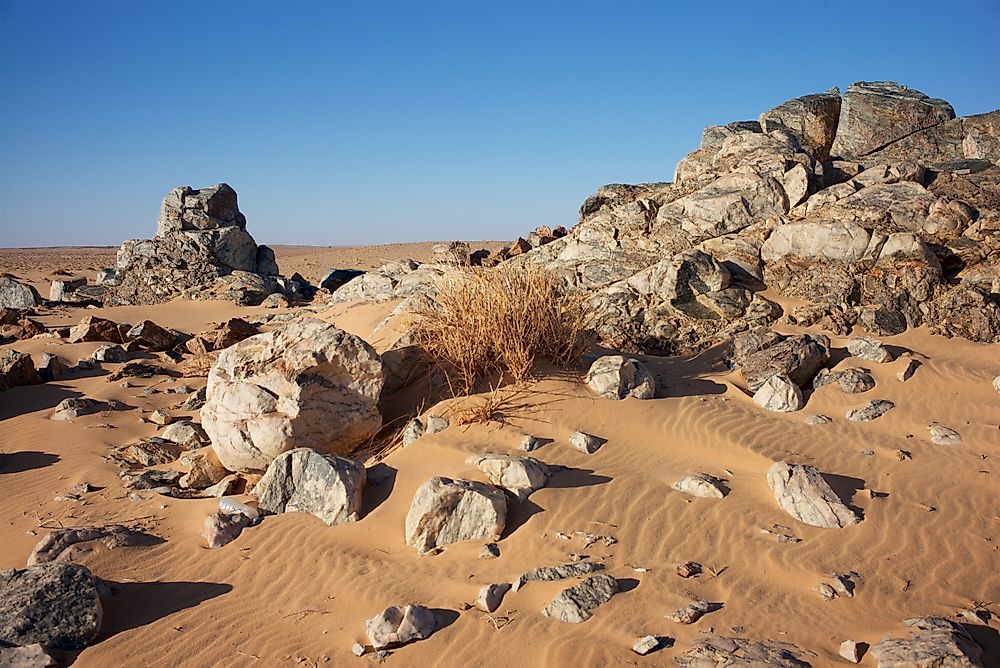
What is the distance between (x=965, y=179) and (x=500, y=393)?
762 cm

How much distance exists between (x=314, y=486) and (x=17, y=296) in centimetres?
1357

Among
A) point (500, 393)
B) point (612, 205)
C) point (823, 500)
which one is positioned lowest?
point (823, 500)

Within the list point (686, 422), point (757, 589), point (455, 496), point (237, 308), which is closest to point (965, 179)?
point (686, 422)

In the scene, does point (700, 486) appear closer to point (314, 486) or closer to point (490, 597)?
point (490, 597)

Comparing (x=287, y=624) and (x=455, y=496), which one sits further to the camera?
(x=455, y=496)

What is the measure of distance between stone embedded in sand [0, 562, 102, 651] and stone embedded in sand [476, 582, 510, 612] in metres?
1.92

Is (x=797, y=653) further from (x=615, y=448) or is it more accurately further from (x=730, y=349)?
(x=730, y=349)

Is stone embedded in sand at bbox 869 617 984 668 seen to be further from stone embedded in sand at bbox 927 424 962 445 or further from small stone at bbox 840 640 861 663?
stone embedded in sand at bbox 927 424 962 445

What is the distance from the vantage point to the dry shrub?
573 cm

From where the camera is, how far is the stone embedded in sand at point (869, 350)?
679 cm

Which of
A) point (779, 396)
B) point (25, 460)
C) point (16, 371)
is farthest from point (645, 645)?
point (16, 371)

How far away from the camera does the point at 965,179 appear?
9203mm

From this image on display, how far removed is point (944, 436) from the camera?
5578 millimetres

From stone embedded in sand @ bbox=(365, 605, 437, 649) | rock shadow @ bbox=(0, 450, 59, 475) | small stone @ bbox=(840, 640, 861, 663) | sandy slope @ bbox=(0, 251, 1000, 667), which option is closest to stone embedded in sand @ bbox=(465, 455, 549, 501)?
sandy slope @ bbox=(0, 251, 1000, 667)
